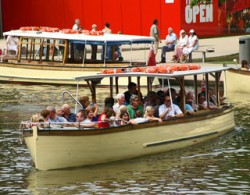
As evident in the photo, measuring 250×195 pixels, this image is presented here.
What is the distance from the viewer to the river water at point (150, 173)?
21875mm

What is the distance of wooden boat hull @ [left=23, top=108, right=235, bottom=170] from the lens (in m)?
23.1

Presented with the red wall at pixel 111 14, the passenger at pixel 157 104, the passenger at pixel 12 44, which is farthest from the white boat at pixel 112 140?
the red wall at pixel 111 14

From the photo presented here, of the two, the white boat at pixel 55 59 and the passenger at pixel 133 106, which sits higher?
the white boat at pixel 55 59

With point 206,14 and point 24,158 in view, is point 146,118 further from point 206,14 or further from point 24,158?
point 206,14

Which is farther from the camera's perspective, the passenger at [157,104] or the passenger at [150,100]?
the passenger at [150,100]

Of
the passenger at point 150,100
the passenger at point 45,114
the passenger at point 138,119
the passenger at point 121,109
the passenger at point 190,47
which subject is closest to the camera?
the passenger at point 45,114

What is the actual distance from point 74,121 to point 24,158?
1457 millimetres

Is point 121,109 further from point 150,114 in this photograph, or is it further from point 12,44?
point 12,44

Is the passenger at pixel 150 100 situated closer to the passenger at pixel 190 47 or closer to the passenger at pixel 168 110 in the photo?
the passenger at pixel 168 110

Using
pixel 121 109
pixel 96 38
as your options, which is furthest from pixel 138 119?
pixel 96 38

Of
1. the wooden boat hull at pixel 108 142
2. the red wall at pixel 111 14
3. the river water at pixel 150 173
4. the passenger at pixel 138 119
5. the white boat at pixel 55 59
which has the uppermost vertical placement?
the red wall at pixel 111 14

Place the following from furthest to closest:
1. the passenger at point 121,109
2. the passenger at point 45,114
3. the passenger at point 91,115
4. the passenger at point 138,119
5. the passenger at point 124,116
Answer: the passenger at point 91,115 < the passenger at point 121,109 < the passenger at point 124,116 < the passenger at point 138,119 < the passenger at point 45,114

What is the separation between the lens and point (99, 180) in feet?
74.7

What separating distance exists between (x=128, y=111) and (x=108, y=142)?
2108 mm
